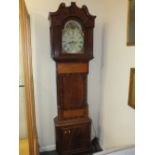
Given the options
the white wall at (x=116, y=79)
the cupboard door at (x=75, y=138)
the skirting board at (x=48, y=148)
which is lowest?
the skirting board at (x=48, y=148)

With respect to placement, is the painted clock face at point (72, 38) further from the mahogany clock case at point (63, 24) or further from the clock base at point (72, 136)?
the clock base at point (72, 136)

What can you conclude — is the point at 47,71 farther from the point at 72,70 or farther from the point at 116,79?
the point at 116,79

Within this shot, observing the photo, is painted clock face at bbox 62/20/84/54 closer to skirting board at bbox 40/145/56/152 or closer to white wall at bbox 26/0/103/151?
white wall at bbox 26/0/103/151

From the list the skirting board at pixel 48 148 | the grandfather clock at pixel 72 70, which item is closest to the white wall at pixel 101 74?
the skirting board at pixel 48 148

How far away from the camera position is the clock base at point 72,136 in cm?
211

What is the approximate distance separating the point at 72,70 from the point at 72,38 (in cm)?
37

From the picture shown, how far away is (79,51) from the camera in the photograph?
2.06 metres

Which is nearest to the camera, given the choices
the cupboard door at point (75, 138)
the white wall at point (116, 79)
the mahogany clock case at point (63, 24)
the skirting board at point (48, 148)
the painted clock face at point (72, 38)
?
the white wall at point (116, 79)

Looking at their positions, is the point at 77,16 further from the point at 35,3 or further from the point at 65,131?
the point at 65,131

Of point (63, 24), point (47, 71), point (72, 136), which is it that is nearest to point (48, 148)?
point (72, 136)

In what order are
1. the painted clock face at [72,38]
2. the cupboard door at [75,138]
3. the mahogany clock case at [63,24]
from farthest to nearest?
the cupboard door at [75,138], the painted clock face at [72,38], the mahogany clock case at [63,24]

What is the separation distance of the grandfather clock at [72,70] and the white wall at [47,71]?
19cm

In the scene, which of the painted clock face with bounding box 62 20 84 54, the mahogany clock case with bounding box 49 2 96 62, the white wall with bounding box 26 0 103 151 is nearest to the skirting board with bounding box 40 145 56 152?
the white wall with bounding box 26 0 103 151
